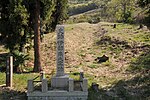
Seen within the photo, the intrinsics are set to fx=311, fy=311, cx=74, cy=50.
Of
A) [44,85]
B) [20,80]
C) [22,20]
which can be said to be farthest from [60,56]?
[22,20]

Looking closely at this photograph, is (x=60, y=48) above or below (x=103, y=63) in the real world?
above

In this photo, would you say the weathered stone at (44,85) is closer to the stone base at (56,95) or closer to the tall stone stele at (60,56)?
the stone base at (56,95)

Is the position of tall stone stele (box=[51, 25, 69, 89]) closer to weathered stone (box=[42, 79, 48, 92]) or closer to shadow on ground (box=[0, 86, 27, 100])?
weathered stone (box=[42, 79, 48, 92])

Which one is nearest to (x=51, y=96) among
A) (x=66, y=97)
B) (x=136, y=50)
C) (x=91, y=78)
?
(x=66, y=97)

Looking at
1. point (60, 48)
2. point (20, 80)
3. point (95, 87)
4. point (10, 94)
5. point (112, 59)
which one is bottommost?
point (10, 94)

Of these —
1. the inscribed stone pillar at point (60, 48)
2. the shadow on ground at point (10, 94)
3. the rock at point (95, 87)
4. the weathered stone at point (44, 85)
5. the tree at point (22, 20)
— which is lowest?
the shadow on ground at point (10, 94)

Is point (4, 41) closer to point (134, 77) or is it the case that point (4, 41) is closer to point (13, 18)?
point (13, 18)

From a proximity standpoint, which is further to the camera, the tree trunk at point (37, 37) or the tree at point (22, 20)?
the tree trunk at point (37, 37)

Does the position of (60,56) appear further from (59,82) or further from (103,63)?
(103,63)

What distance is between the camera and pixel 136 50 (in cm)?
2069

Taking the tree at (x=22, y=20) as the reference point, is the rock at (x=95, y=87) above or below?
below

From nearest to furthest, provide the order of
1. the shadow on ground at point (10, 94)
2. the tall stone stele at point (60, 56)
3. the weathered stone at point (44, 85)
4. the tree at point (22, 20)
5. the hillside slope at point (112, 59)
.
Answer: the weathered stone at point (44, 85) → the shadow on ground at point (10, 94) → the tall stone stele at point (60, 56) → the hillside slope at point (112, 59) → the tree at point (22, 20)

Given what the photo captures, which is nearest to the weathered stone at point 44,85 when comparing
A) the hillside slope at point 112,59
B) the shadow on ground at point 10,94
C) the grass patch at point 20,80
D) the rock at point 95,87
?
the shadow on ground at point 10,94

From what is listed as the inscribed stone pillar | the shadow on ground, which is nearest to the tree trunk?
the shadow on ground
